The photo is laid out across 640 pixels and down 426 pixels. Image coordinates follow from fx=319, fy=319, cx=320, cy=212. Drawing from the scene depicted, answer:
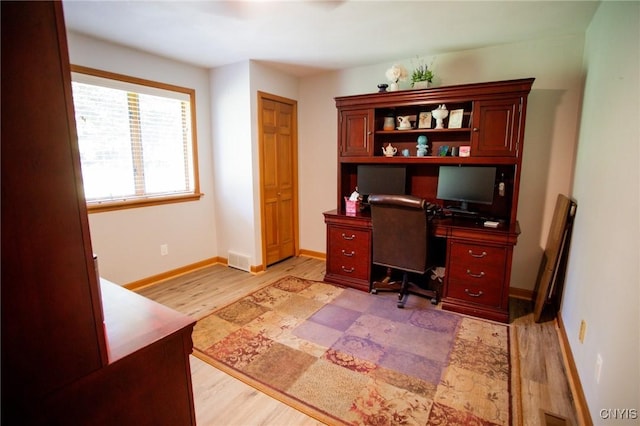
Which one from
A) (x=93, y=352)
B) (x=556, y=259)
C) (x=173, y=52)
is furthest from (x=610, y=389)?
(x=173, y=52)

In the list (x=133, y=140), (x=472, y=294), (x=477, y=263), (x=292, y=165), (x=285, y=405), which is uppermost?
(x=133, y=140)

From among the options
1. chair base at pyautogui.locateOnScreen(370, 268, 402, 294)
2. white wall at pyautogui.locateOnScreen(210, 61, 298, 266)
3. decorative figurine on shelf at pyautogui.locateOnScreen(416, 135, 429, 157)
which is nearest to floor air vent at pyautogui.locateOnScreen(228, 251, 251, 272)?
white wall at pyautogui.locateOnScreen(210, 61, 298, 266)

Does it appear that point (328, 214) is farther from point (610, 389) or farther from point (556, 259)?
point (610, 389)

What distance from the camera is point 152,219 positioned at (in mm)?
3400

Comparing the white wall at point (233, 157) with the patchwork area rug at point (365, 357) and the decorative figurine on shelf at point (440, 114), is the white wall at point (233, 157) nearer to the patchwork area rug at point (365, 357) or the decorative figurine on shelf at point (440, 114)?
the patchwork area rug at point (365, 357)

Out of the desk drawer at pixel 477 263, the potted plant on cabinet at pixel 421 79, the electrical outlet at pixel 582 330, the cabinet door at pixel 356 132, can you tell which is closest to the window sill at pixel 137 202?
the cabinet door at pixel 356 132

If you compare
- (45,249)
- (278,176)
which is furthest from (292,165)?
(45,249)

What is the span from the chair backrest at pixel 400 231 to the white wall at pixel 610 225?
1.07 m

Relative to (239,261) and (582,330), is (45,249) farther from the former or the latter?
(239,261)

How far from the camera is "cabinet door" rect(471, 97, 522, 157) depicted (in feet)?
8.65

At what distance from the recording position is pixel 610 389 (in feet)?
4.49

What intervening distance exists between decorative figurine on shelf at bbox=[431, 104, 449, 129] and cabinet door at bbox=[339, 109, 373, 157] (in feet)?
2.03

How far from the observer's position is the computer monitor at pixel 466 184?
288 centimetres

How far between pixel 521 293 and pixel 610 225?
5.78ft
